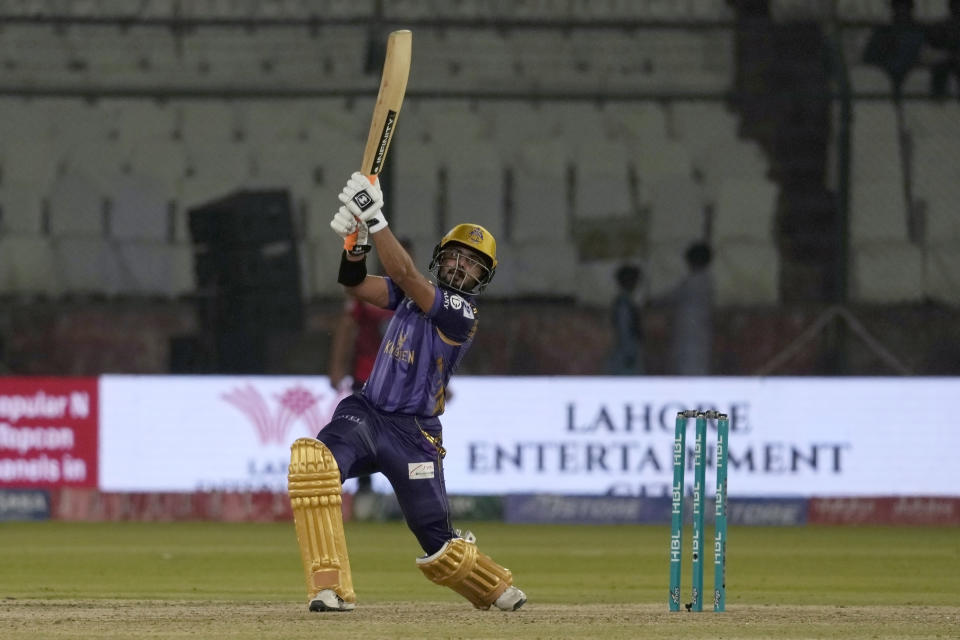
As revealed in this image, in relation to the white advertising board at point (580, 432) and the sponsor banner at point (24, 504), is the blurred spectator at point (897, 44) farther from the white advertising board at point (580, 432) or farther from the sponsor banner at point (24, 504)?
the sponsor banner at point (24, 504)

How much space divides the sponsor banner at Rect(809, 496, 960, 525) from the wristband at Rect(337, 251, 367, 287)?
7292 millimetres

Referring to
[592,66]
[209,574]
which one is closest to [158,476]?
[209,574]

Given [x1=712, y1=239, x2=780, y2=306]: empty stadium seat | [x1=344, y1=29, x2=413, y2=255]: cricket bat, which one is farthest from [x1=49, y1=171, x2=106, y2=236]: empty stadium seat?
[x1=344, y1=29, x2=413, y2=255]: cricket bat

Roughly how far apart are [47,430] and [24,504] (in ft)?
1.90

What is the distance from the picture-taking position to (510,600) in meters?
7.59

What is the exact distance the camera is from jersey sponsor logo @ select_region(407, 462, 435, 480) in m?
7.28

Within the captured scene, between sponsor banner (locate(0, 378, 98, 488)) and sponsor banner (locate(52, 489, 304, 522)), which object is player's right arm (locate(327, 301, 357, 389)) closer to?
sponsor banner (locate(52, 489, 304, 522))

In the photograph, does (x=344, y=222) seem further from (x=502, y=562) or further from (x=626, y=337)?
(x=626, y=337)

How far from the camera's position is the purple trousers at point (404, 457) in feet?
23.7

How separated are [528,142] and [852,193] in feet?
8.82

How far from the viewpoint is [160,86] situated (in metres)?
16.2

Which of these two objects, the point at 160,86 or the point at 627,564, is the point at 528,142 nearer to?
the point at 160,86

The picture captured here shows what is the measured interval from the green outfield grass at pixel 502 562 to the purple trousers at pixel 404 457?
0.36m

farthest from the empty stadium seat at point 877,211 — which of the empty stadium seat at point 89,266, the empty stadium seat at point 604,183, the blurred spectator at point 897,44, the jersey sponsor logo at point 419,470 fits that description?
the jersey sponsor logo at point 419,470
